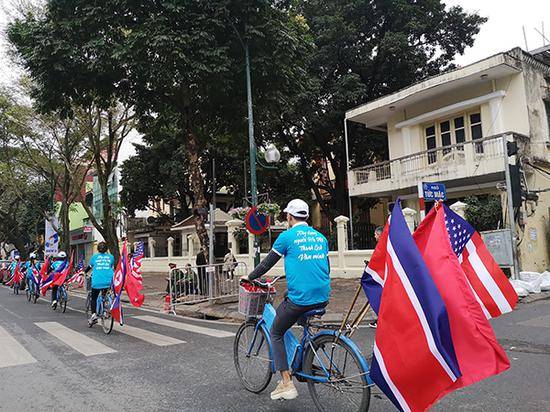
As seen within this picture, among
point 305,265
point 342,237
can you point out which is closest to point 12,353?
point 305,265

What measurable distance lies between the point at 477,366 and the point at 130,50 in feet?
38.5

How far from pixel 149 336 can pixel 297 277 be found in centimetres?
529

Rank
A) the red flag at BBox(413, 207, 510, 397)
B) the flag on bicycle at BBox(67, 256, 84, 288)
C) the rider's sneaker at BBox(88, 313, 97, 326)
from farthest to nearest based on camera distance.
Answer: the flag on bicycle at BBox(67, 256, 84, 288)
the rider's sneaker at BBox(88, 313, 97, 326)
the red flag at BBox(413, 207, 510, 397)

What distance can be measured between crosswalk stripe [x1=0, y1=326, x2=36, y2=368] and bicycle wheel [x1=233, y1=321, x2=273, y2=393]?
3.38m

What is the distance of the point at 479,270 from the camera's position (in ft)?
13.4

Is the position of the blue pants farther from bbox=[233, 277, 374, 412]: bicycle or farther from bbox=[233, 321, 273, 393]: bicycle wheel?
bbox=[233, 321, 273, 393]: bicycle wheel

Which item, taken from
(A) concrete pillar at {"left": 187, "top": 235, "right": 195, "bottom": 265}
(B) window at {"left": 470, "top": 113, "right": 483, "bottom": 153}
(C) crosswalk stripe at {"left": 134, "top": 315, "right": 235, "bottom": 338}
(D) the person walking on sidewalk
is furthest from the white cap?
(A) concrete pillar at {"left": 187, "top": 235, "right": 195, "bottom": 265}

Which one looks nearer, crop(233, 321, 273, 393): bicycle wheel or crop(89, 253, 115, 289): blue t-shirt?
crop(233, 321, 273, 393): bicycle wheel

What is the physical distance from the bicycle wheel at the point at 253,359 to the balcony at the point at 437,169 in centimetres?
1311

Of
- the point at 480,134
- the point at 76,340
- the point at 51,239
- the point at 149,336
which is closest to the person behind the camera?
the point at 76,340

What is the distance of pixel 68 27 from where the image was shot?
41.5ft

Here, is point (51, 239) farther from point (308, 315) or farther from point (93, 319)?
point (308, 315)

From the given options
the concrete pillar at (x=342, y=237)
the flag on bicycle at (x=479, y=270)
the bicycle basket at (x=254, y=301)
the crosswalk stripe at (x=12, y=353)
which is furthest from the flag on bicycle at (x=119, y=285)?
the concrete pillar at (x=342, y=237)

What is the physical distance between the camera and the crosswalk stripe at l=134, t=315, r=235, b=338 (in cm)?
846
